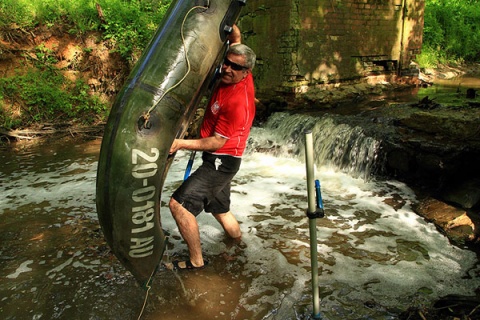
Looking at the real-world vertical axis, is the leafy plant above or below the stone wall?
below

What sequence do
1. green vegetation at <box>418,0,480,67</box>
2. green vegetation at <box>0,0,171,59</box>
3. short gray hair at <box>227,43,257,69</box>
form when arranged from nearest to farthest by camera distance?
short gray hair at <box>227,43,257,69</box>
green vegetation at <box>0,0,171,59</box>
green vegetation at <box>418,0,480,67</box>

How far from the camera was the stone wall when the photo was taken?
8258mm

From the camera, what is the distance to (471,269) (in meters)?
3.46

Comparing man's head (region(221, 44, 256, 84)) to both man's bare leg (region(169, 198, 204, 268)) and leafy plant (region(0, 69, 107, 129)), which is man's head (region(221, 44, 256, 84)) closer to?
man's bare leg (region(169, 198, 204, 268))

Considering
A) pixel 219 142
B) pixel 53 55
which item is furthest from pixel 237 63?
pixel 53 55

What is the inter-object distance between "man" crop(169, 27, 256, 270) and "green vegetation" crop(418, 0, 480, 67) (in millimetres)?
13068

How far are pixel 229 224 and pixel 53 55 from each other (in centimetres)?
761

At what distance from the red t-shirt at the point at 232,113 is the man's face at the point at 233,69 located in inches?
2.0

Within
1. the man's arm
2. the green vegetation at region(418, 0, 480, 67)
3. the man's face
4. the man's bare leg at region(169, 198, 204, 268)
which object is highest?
the green vegetation at region(418, 0, 480, 67)

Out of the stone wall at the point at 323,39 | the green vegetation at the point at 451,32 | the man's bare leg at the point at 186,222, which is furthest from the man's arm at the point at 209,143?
the green vegetation at the point at 451,32

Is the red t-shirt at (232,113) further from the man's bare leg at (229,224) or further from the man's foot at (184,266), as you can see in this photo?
the man's foot at (184,266)

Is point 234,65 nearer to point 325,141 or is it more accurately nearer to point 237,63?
point 237,63

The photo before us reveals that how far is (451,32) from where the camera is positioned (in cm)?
1508

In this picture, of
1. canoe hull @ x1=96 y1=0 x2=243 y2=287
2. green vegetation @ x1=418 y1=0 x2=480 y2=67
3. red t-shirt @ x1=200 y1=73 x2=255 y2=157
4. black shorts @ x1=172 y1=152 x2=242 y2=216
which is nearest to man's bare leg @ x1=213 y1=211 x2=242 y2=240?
black shorts @ x1=172 y1=152 x2=242 y2=216
